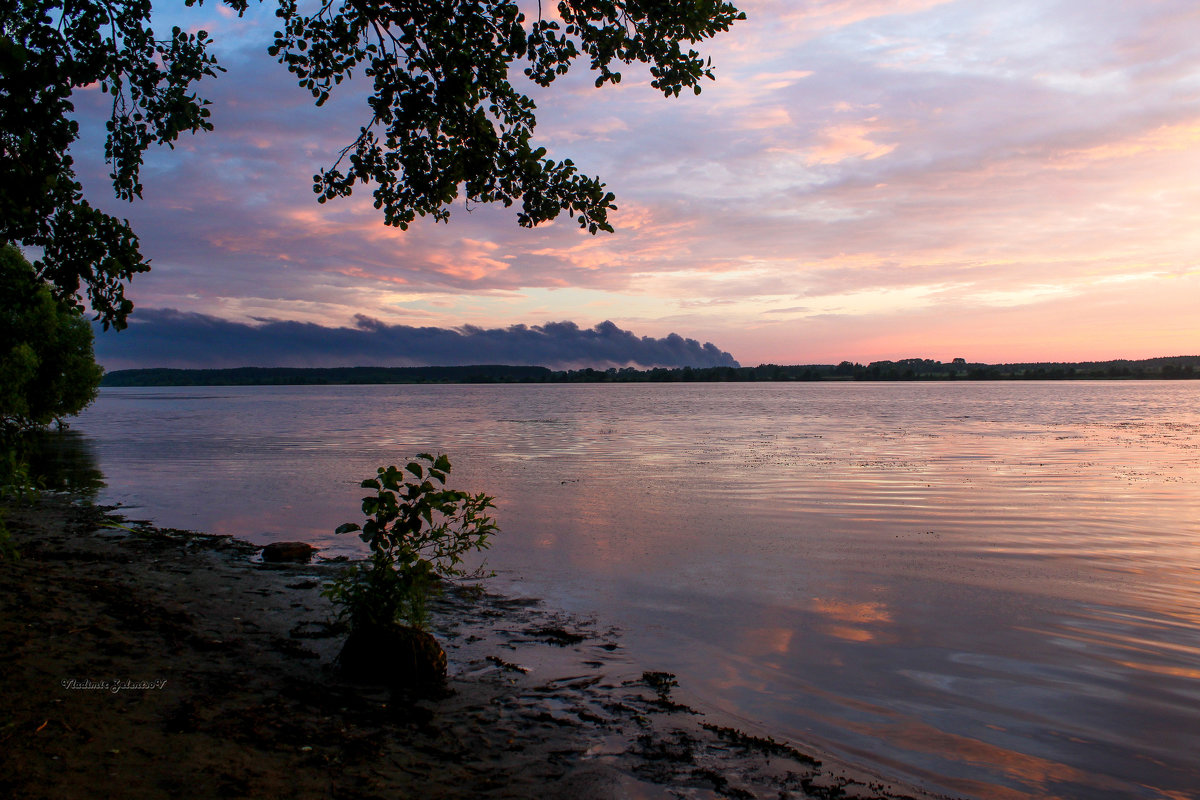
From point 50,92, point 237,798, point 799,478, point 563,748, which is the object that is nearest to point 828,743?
point 563,748

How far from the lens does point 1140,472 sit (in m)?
23.4

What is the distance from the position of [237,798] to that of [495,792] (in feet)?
5.24

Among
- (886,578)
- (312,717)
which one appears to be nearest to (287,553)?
(312,717)

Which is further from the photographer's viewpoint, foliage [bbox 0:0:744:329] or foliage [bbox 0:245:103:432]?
foliage [bbox 0:245:103:432]

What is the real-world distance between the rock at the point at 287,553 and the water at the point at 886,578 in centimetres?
101

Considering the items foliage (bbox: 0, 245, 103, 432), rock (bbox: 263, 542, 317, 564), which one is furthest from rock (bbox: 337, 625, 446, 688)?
foliage (bbox: 0, 245, 103, 432)

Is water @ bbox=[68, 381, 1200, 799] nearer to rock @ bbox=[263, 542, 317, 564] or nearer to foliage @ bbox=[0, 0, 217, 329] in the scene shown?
rock @ bbox=[263, 542, 317, 564]

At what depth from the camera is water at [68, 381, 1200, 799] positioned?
656cm

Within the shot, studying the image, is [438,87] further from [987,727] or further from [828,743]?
[987,727]

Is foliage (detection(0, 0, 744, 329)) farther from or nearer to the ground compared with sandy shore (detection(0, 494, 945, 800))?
farther from the ground

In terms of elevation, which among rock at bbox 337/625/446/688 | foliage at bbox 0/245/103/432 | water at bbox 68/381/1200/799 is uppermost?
foliage at bbox 0/245/103/432

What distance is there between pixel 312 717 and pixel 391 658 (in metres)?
1.21

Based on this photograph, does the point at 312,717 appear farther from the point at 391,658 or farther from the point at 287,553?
the point at 287,553

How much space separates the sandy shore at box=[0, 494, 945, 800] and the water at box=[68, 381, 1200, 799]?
95 cm
